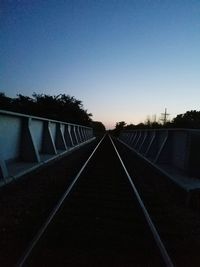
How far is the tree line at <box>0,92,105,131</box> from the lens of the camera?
143ft

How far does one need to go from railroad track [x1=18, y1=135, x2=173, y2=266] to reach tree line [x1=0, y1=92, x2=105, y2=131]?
113ft

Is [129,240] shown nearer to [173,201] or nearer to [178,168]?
[173,201]

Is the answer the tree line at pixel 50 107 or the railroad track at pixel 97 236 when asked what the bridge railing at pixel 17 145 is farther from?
the tree line at pixel 50 107

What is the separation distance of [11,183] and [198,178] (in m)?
5.54

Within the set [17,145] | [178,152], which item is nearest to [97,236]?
[17,145]

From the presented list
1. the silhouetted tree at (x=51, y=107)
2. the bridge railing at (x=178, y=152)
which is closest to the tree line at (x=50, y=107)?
the silhouetted tree at (x=51, y=107)

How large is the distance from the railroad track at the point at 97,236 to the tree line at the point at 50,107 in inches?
1353

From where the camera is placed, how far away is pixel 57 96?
54.3 meters

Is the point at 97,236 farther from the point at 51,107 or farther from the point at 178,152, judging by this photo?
the point at 51,107

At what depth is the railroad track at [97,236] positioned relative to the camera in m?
3.79

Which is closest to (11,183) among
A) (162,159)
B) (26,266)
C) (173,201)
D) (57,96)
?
(173,201)

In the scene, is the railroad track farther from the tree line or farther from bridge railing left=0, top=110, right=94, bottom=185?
the tree line

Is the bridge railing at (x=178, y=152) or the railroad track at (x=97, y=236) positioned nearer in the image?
the railroad track at (x=97, y=236)

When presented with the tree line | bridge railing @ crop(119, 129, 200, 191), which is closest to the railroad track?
bridge railing @ crop(119, 129, 200, 191)
